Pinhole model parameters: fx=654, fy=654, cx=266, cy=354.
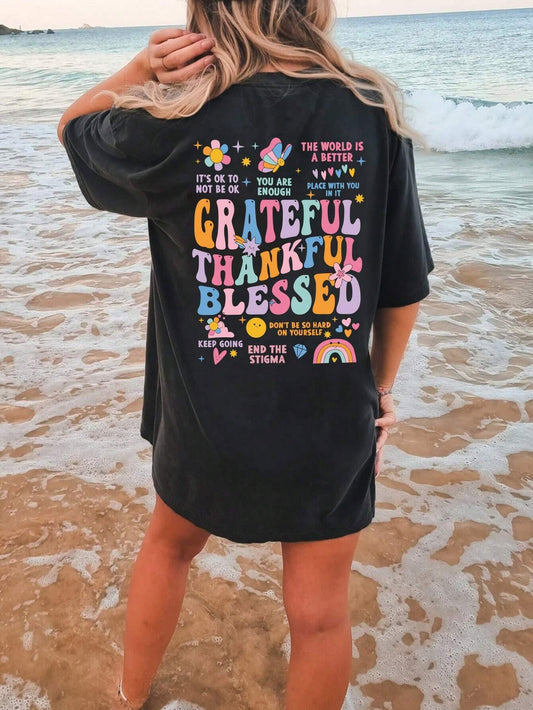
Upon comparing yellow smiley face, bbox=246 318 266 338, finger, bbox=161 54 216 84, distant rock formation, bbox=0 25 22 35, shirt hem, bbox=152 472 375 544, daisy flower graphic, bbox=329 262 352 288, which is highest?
finger, bbox=161 54 216 84

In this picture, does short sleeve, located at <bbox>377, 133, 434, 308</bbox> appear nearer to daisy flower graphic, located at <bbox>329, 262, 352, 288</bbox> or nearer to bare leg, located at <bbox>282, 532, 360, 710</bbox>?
daisy flower graphic, located at <bbox>329, 262, 352, 288</bbox>

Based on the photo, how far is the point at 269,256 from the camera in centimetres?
125

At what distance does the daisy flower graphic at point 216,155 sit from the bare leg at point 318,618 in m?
0.80

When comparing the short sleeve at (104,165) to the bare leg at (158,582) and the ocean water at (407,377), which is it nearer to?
the ocean water at (407,377)

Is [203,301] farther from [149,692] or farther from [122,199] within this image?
[149,692]

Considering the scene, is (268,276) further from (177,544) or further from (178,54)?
(177,544)

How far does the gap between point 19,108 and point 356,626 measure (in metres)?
18.2

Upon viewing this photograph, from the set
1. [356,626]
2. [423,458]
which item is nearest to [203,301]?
[356,626]

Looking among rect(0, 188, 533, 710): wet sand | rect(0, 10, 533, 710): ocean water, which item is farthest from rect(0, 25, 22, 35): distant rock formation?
rect(0, 188, 533, 710): wet sand

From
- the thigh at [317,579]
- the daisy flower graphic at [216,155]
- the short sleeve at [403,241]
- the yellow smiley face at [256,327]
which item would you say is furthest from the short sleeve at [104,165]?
the thigh at [317,579]

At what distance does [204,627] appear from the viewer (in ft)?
7.30

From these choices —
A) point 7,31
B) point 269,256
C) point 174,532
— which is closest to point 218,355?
point 269,256

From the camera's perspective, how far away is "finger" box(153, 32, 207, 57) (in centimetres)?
123

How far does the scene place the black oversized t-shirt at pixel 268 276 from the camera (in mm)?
1188
